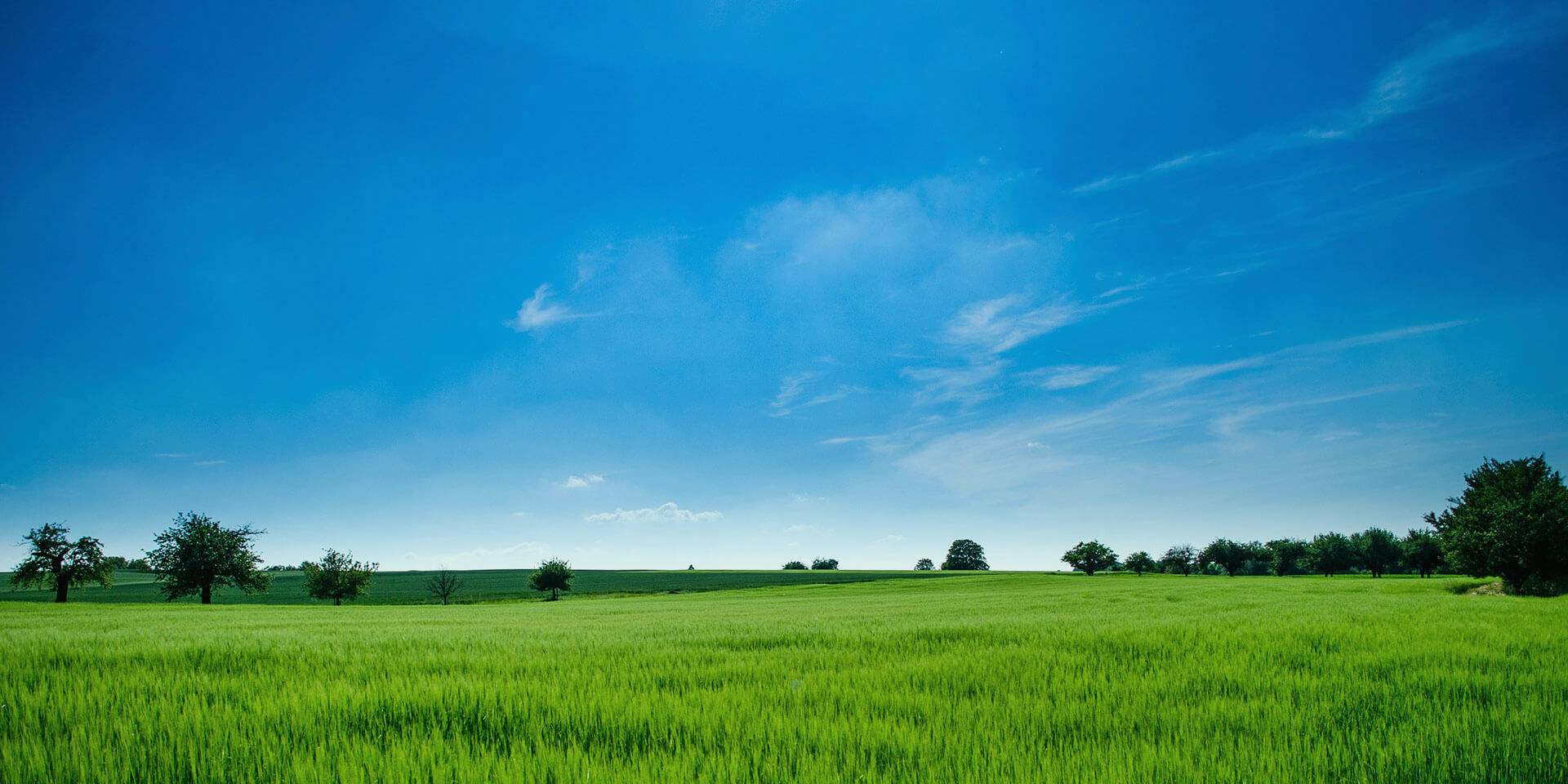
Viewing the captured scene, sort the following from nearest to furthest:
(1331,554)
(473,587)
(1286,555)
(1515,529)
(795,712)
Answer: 1. (795,712)
2. (1515,529)
3. (473,587)
4. (1331,554)
5. (1286,555)

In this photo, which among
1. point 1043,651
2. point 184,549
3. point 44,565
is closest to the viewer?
point 1043,651

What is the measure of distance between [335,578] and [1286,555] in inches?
6694

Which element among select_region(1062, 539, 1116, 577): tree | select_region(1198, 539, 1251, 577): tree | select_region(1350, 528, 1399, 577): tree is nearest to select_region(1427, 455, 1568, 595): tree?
select_region(1062, 539, 1116, 577): tree

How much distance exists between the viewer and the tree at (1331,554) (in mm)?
114562

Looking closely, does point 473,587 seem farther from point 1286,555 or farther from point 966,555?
point 1286,555

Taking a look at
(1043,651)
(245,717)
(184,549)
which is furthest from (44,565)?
(1043,651)

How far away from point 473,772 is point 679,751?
1.13 m

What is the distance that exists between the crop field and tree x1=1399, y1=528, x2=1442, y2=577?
135048mm

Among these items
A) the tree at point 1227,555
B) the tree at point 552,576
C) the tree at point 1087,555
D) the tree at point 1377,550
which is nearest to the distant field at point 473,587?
the tree at point 552,576

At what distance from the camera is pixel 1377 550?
115812mm

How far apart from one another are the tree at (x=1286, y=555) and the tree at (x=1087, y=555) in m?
42.1

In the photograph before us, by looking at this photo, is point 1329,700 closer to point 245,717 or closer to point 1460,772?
point 1460,772

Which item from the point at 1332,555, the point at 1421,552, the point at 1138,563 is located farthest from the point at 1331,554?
the point at 1138,563

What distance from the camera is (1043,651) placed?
25.0 ft
